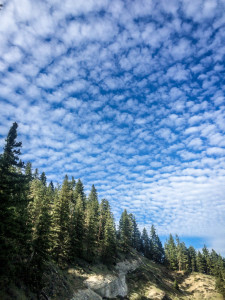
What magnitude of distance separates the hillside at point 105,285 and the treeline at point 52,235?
2.21m

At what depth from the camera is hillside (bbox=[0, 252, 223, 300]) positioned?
99.4 ft

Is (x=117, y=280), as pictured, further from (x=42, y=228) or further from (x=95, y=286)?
(x=42, y=228)

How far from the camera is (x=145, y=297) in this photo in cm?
5288

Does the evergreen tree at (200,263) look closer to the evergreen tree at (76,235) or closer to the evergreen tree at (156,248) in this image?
the evergreen tree at (156,248)

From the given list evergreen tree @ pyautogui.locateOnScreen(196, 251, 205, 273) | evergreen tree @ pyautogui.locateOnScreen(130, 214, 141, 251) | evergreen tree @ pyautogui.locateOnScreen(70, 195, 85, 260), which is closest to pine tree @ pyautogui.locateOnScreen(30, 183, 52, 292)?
evergreen tree @ pyautogui.locateOnScreen(70, 195, 85, 260)

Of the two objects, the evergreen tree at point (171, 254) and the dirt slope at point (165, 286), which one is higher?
the evergreen tree at point (171, 254)

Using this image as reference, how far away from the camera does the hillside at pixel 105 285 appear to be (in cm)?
3030

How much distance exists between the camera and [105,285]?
46281 mm

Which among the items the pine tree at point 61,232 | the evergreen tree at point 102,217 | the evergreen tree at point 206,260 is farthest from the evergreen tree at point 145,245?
the pine tree at point 61,232

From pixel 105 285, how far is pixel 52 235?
21.7 m

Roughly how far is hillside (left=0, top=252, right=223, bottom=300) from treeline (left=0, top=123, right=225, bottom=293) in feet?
7.24

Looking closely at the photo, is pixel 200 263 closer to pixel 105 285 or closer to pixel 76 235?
pixel 105 285

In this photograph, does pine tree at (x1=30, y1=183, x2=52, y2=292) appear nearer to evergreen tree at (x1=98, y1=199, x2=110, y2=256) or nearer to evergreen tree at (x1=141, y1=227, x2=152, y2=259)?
evergreen tree at (x1=98, y1=199, x2=110, y2=256)

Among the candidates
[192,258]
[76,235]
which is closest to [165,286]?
[76,235]
